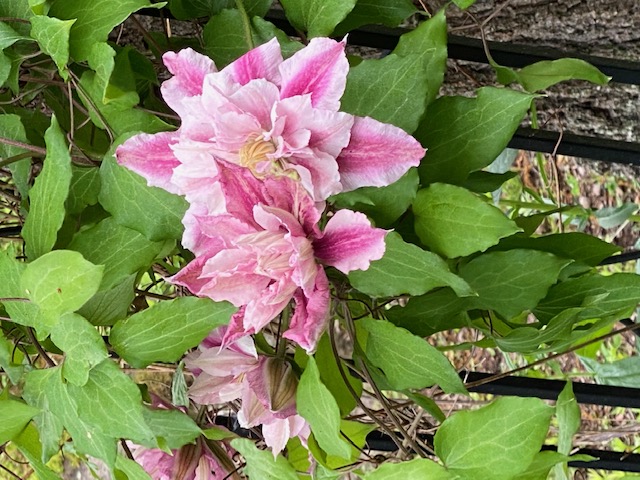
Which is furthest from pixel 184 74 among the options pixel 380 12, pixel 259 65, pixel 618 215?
pixel 618 215

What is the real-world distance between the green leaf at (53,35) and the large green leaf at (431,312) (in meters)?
0.26

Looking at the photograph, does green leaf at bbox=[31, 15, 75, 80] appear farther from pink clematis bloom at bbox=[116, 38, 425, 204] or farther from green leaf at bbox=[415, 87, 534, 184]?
green leaf at bbox=[415, 87, 534, 184]

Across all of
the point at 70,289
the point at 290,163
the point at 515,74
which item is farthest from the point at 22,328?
the point at 515,74

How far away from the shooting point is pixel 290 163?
1.34ft

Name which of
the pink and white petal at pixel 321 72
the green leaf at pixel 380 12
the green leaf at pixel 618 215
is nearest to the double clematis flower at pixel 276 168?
the pink and white petal at pixel 321 72

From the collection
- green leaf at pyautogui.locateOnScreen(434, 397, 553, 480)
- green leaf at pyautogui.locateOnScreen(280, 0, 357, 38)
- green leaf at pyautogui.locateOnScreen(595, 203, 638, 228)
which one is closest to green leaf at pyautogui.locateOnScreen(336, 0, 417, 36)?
green leaf at pyautogui.locateOnScreen(280, 0, 357, 38)

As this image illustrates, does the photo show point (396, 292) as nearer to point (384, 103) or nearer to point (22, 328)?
point (384, 103)

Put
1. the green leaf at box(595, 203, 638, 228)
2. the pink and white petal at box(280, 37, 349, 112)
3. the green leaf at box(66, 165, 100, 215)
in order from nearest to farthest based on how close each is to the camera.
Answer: the pink and white petal at box(280, 37, 349, 112) < the green leaf at box(66, 165, 100, 215) < the green leaf at box(595, 203, 638, 228)

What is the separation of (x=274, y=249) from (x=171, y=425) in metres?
0.20

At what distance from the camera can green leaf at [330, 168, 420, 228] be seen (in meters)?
0.43

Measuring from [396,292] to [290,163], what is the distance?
10cm

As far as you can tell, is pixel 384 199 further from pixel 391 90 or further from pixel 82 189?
pixel 82 189

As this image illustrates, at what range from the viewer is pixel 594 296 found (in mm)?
490

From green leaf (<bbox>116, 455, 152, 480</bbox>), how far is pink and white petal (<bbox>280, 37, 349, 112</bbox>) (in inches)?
10.9
